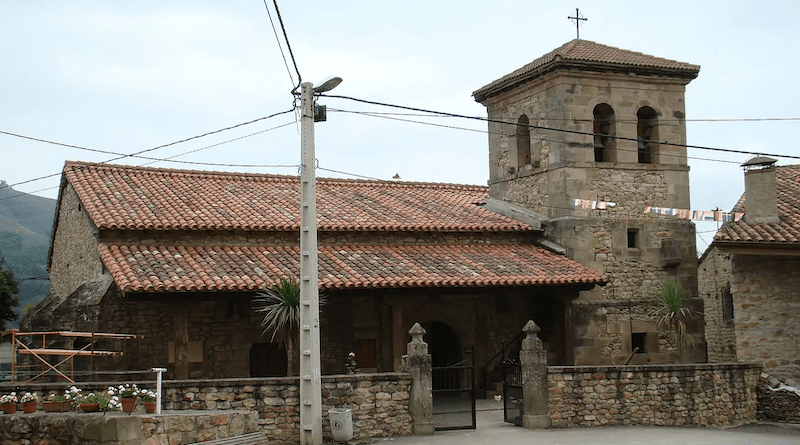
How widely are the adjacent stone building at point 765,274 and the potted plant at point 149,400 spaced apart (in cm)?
1212

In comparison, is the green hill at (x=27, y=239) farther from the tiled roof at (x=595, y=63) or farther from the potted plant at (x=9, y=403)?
the potted plant at (x=9, y=403)

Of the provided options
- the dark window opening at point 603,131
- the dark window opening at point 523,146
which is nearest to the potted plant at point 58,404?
the dark window opening at point 523,146

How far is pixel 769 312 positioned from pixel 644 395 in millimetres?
4102

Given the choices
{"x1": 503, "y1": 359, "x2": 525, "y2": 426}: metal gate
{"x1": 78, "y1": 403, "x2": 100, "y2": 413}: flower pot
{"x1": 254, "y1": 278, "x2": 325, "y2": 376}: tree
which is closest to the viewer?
{"x1": 78, "y1": 403, "x2": 100, "y2": 413}: flower pot

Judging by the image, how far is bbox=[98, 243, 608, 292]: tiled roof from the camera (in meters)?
17.4

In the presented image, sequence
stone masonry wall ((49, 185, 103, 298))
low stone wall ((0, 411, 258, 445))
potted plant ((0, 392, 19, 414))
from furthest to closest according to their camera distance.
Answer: stone masonry wall ((49, 185, 103, 298))
potted plant ((0, 392, 19, 414))
low stone wall ((0, 411, 258, 445))

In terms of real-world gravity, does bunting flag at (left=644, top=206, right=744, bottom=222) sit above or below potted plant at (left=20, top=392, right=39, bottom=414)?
above

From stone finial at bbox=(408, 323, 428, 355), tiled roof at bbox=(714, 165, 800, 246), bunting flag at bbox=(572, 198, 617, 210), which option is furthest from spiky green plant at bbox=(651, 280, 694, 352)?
stone finial at bbox=(408, 323, 428, 355)

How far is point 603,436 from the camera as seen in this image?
15.5 m

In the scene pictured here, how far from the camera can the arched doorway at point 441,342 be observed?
21.9 meters

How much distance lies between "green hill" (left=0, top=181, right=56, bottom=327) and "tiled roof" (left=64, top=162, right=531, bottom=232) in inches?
2269

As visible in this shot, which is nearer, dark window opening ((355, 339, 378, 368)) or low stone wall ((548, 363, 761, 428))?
low stone wall ((548, 363, 761, 428))

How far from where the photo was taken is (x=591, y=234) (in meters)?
21.6

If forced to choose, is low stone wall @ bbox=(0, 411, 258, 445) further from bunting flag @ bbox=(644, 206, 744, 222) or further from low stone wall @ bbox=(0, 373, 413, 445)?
bunting flag @ bbox=(644, 206, 744, 222)
